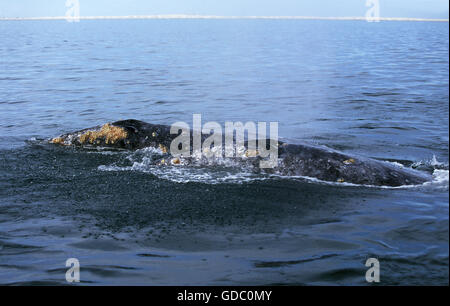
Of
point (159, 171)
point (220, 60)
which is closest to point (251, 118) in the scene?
point (159, 171)

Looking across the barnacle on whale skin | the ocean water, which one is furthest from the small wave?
the barnacle on whale skin

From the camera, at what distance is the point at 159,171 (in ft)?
30.6

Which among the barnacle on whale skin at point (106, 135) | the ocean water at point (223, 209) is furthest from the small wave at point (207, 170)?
the barnacle on whale skin at point (106, 135)

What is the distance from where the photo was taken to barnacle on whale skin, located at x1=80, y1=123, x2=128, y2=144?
427 inches

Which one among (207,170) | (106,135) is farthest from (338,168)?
(106,135)

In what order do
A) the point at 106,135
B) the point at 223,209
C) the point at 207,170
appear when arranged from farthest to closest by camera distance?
the point at 106,135 → the point at 207,170 → the point at 223,209

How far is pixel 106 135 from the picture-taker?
1095cm

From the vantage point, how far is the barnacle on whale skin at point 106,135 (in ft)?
35.6

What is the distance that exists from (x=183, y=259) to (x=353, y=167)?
12.7 feet

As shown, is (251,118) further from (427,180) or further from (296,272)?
(296,272)

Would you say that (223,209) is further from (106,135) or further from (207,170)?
(106,135)

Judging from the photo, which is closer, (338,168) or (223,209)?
(223,209)

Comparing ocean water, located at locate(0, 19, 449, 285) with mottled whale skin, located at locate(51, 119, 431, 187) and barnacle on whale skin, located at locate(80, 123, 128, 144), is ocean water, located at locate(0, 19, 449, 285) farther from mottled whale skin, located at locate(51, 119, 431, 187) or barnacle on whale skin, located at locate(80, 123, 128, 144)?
barnacle on whale skin, located at locate(80, 123, 128, 144)

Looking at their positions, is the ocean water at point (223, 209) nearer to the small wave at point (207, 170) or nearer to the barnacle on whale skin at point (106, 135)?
the small wave at point (207, 170)
